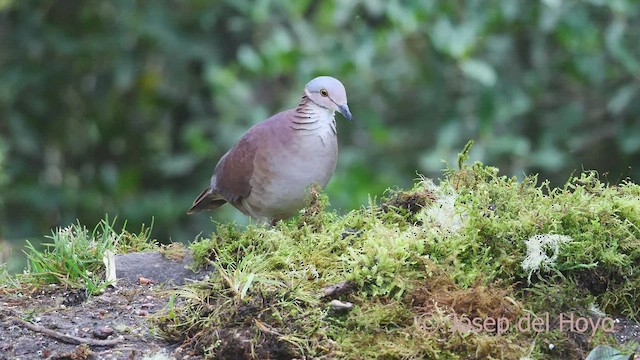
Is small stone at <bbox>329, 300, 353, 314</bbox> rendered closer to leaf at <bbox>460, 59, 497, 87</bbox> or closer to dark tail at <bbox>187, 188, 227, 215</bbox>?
dark tail at <bbox>187, 188, 227, 215</bbox>

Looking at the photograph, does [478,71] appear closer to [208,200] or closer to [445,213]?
[208,200]

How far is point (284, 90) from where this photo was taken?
739cm

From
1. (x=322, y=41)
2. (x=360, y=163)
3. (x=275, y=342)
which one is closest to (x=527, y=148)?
(x=360, y=163)

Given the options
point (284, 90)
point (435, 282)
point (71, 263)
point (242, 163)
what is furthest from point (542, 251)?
point (284, 90)

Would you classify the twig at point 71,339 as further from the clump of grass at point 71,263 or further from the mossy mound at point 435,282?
the clump of grass at point 71,263

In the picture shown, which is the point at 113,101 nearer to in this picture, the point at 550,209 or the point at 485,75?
the point at 485,75

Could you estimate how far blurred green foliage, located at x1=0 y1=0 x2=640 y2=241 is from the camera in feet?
22.1

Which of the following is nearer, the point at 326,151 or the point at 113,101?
the point at 326,151

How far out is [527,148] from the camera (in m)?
6.91

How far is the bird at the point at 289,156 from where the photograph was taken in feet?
14.1

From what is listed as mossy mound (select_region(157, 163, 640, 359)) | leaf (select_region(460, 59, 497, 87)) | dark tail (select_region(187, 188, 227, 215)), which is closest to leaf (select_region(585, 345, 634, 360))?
mossy mound (select_region(157, 163, 640, 359))

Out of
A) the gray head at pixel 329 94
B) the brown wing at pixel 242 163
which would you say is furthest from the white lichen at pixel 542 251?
the brown wing at pixel 242 163

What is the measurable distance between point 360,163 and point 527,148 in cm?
114

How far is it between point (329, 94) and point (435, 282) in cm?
168
